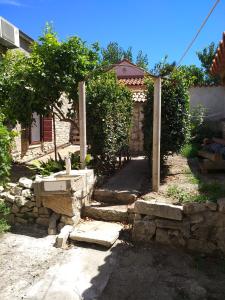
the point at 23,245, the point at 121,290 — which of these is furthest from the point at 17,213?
the point at 121,290

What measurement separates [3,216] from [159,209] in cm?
316

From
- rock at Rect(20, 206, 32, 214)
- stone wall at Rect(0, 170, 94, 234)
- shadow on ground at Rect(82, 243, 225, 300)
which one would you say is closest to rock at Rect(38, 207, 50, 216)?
stone wall at Rect(0, 170, 94, 234)

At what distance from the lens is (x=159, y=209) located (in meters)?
5.01

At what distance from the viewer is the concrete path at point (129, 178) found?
21.2 feet

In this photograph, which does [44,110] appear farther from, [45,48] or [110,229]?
[110,229]

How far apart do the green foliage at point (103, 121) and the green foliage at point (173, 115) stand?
938mm

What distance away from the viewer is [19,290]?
148 inches

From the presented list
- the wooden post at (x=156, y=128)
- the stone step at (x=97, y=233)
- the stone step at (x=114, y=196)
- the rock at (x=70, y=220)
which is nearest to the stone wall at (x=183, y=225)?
the stone step at (x=97, y=233)

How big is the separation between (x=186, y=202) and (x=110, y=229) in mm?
1468

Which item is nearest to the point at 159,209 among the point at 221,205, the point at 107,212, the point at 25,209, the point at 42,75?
the point at 221,205

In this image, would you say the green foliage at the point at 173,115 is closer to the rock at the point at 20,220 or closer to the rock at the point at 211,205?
the rock at the point at 211,205

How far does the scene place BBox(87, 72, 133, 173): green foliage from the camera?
691cm

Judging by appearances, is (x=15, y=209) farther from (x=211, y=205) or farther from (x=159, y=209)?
(x=211, y=205)

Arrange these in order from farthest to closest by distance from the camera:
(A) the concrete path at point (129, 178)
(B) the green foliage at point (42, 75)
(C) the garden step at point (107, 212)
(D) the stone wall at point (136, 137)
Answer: (D) the stone wall at point (136, 137)
(B) the green foliage at point (42, 75)
(A) the concrete path at point (129, 178)
(C) the garden step at point (107, 212)
